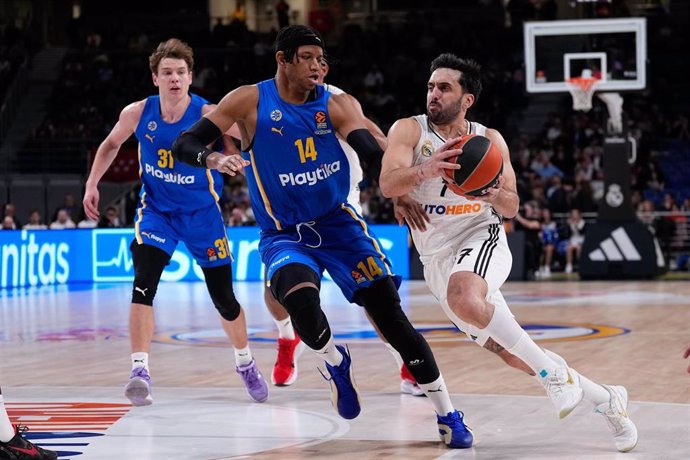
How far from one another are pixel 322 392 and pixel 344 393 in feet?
4.55

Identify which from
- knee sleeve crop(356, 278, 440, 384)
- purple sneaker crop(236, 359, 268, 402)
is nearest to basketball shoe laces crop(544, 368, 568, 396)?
knee sleeve crop(356, 278, 440, 384)

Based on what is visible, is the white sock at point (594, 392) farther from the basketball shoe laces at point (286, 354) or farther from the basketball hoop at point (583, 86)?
the basketball hoop at point (583, 86)

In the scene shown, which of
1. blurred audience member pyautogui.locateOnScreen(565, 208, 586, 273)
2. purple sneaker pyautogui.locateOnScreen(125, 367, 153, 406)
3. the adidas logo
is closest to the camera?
purple sneaker pyautogui.locateOnScreen(125, 367, 153, 406)

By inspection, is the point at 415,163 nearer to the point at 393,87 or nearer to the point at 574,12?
the point at 393,87

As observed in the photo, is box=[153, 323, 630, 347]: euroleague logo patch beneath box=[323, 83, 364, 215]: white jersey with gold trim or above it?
beneath

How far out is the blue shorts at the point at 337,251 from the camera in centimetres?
538

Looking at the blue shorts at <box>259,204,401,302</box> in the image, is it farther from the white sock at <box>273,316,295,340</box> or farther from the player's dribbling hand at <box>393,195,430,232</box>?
the white sock at <box>273,316,295,340</box>

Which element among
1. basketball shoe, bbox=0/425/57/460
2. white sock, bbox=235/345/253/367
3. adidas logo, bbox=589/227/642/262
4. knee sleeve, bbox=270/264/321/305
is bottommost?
adidas logo, bbox=589/227/642/262

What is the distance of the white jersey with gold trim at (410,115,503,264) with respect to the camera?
557 centimetres

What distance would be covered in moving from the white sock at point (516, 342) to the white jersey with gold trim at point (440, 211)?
24.0 inches

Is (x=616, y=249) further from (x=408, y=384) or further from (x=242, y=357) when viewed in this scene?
(x=242, y=357)

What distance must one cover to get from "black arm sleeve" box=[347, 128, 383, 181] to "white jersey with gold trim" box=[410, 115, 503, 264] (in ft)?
1.05

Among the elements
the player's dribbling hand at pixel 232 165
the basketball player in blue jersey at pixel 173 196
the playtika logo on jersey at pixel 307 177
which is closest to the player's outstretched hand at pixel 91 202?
the basketball player in blue jersey at pixel 173 196

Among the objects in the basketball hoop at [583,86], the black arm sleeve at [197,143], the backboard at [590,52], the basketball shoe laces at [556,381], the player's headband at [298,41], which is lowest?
the basketball shoe laces at [556,381]
